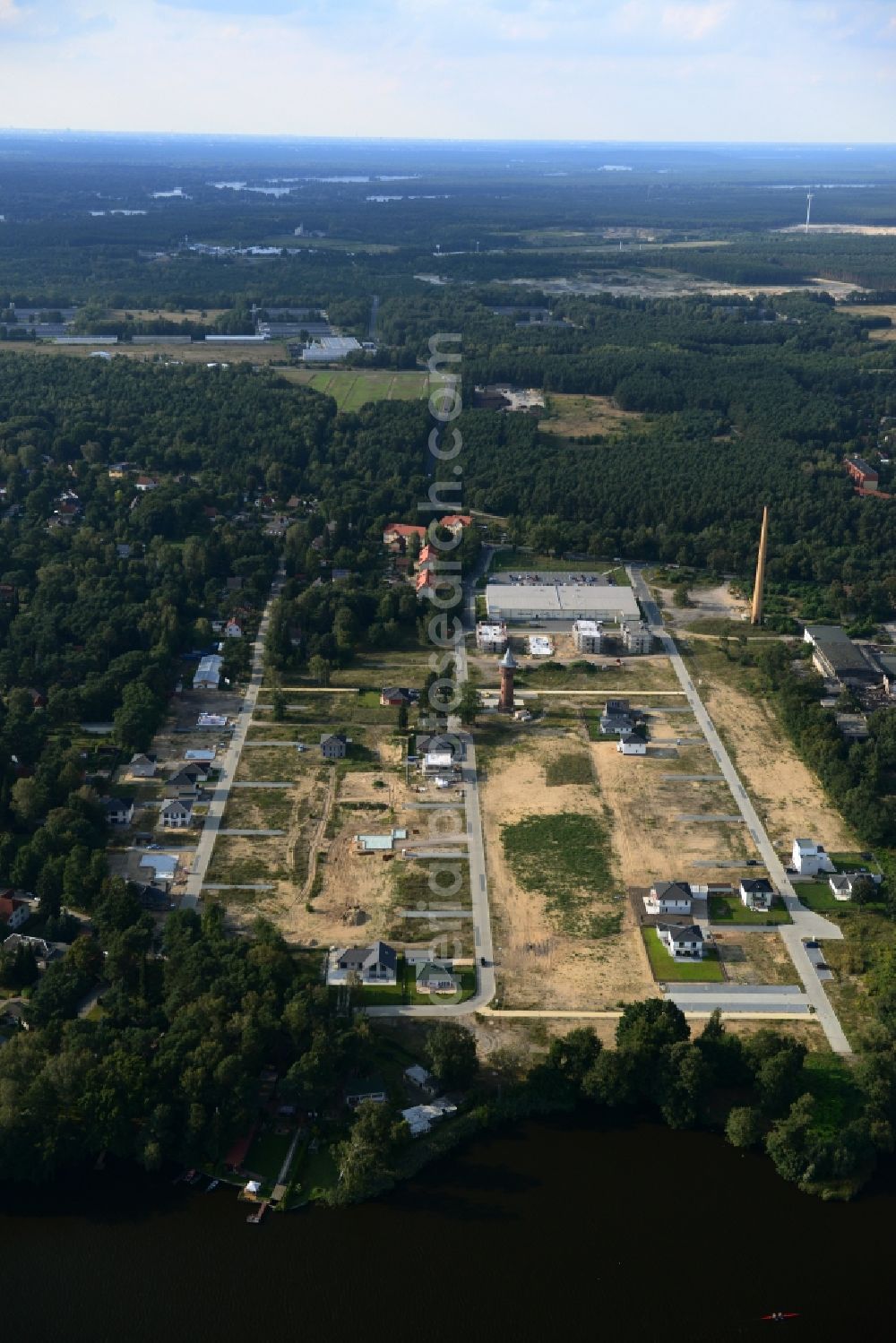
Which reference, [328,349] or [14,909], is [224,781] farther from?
[328,349]

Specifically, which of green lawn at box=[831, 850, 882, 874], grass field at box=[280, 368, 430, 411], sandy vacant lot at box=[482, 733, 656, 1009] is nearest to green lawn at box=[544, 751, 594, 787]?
sandy vacant lot at box=[482, 733, 656, 1009]

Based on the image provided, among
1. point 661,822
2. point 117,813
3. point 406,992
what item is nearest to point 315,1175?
point 406,992

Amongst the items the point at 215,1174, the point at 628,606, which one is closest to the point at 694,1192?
the point at 215,1174

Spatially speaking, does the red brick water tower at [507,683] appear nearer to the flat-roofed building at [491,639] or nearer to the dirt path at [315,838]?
the flat-roofed building at [491,639]

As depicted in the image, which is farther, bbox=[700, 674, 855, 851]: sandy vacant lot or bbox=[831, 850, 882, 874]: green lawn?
bbox=[700, 674, 855, 851]: sandy vacant lot

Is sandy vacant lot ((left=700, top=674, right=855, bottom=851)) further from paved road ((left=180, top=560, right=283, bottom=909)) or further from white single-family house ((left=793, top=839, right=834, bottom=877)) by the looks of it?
paved road ((left=180, top=560, right=283, bottom=909))

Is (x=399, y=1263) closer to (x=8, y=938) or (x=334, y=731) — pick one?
(x=8, y=938)

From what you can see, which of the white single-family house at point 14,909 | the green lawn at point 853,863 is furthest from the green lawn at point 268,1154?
the green lawn at point 853,863
